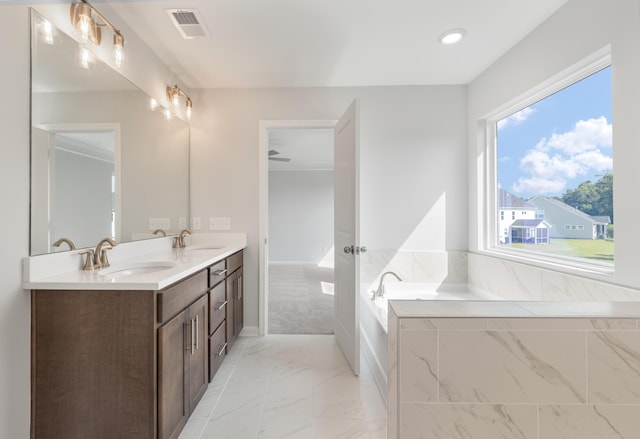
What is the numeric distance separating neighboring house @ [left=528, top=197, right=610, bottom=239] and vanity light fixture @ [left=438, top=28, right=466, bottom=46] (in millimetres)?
1322

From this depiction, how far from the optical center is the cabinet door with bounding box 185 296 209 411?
161 centimetres

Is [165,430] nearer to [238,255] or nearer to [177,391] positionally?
[177,391]

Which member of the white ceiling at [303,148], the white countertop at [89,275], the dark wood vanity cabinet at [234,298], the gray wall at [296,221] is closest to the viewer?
the white countertop at [89,275]

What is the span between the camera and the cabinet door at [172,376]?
130 cm

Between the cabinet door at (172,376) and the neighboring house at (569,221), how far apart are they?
239cm

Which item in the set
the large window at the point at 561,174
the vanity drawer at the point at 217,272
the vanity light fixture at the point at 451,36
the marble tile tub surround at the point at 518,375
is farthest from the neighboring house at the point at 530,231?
the vanity drawer at the point at 217,272

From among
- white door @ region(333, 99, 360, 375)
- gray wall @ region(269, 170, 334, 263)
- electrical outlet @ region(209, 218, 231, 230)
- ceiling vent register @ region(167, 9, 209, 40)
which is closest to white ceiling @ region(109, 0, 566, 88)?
ceiling vent register @ region(167, 9, 209, 40)

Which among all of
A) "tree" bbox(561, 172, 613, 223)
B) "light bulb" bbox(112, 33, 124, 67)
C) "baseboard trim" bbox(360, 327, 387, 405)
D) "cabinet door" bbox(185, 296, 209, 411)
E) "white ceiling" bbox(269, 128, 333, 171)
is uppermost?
"white ceiling" bbox(269, 128, 333, 171)

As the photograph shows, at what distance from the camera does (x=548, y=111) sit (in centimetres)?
209

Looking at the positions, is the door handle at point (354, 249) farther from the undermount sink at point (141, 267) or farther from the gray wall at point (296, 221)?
the gray wall at point (296, 221)

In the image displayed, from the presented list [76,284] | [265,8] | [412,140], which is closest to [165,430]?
[76,284]

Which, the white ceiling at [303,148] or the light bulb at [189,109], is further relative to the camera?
the white ceiling at [303,148]

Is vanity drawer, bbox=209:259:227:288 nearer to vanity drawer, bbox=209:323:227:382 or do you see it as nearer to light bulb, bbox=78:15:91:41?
vanity drawer, bbox=209:323:227:382

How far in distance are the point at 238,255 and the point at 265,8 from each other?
190 cm
